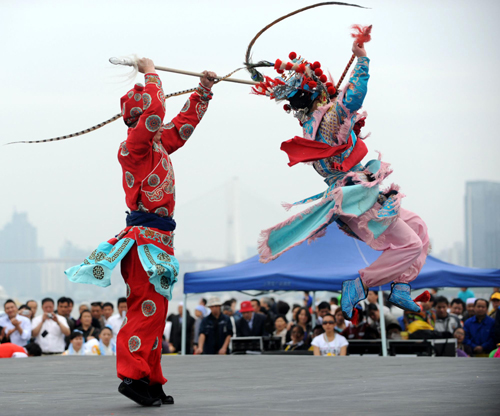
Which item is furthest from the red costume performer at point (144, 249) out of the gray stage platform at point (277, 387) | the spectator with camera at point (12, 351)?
the spectator with camera at point (12, 351)

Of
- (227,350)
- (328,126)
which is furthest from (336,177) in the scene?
(227,350)

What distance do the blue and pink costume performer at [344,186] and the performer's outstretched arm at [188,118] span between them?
24.5 inches

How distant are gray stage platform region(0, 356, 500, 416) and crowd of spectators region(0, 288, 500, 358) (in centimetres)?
167

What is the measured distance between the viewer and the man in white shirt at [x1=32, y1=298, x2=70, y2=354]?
8391 mm

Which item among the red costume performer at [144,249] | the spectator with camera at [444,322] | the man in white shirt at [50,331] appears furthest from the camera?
the spectator with camera at [444,322]

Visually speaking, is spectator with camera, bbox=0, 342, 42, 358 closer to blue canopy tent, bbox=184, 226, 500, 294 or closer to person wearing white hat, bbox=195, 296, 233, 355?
blue canopy tent, bbox=184, 226, 500, 294

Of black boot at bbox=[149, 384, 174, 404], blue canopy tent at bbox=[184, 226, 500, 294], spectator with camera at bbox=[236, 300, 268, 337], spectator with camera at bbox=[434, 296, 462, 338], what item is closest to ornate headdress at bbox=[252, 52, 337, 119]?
black boot at bbox=[149, 384, 174, 404]

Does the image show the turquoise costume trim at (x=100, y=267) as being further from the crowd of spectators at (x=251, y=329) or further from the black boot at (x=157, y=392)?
the crowd of spectators at (x=251, y=329)

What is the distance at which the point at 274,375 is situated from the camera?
16.0 feet

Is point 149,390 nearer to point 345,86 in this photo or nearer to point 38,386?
point 38,386

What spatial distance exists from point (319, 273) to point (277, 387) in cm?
470

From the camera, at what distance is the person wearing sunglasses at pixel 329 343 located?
771 cm

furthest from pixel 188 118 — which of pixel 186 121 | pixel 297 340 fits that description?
pixel 297 340

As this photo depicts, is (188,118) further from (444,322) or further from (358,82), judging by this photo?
(444,322)
